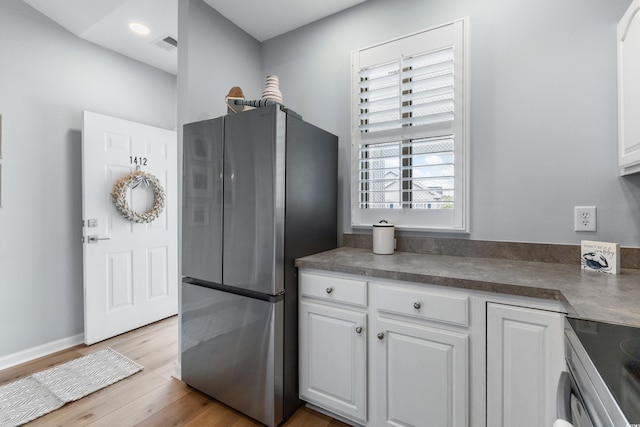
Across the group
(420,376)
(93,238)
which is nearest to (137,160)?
(93,238)

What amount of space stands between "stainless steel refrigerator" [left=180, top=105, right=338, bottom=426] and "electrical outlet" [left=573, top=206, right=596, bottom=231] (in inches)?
54.0

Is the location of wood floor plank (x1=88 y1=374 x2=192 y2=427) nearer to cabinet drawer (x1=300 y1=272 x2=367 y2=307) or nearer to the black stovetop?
cabinet drawer (x1=300 y1=272 x2=367 y2=307)

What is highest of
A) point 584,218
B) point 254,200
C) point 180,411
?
point 254,200

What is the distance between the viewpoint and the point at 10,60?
7.21 feet

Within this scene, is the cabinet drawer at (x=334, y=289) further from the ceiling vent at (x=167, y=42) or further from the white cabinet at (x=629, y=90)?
the ceiling vent at (x=167, y=42)

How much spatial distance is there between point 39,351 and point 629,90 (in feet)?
13.5

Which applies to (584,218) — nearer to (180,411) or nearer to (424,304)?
(424,304)

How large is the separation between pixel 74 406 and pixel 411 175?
2536 millimetres

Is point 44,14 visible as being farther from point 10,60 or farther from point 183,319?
point 183,319

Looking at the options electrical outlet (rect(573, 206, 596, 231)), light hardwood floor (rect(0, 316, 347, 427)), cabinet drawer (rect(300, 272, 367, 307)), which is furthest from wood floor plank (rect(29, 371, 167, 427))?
electrical outlet (rect(573, 206, 596, 231))

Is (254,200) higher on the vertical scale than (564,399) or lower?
higher

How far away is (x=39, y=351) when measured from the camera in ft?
7.70

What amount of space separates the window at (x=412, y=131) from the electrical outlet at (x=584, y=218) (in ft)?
1.66

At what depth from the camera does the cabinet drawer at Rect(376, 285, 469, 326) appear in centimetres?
122
